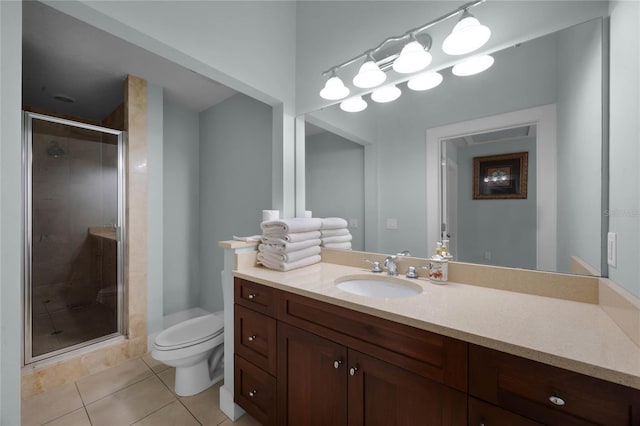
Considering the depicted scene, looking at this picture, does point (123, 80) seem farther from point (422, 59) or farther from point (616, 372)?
point (616, 372)

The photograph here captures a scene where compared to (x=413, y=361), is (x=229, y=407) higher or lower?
lower

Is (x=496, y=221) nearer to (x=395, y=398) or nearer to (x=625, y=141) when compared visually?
(x=625, y=141)

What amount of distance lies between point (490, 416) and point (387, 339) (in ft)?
1.07

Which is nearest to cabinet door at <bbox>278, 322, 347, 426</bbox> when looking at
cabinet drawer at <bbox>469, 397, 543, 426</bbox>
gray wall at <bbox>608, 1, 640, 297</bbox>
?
cabinet drawer at <bbox>469, 397, 543, 426</bbox>

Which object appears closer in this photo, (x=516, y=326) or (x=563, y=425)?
(x=563, y=425)

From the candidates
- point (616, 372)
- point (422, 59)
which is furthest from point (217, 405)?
point (422, 59)

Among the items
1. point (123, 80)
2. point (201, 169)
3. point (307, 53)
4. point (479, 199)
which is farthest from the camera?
point (201, 169)

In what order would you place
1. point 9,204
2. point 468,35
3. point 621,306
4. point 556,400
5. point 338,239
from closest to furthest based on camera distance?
point 556,400
point 621,306
point 9,204
point 468,35
point 338,239

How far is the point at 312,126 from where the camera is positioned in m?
1.93

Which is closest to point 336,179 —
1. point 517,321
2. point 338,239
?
point 338,239

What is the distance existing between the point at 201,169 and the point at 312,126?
1.90 meters

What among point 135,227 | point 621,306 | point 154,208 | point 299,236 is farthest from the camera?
point 154,208

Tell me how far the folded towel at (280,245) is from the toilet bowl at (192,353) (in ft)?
2.53

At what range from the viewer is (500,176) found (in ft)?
3.91
